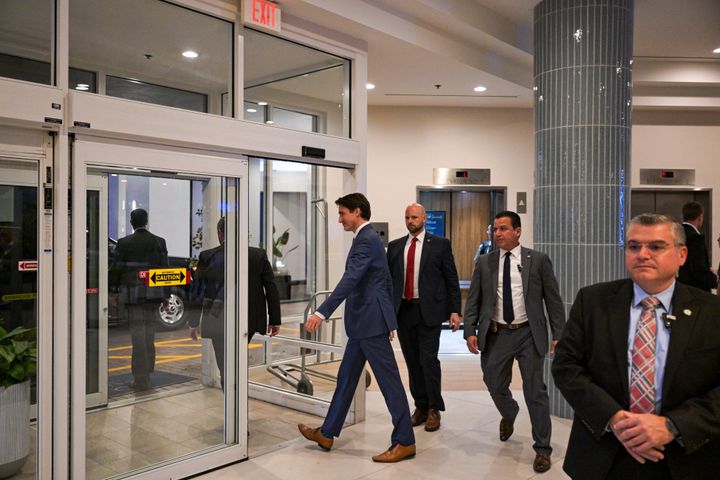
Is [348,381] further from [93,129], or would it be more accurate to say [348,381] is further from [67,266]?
[93,129]

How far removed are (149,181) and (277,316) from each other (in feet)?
5.09

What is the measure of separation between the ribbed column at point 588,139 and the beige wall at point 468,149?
3716 millimetres

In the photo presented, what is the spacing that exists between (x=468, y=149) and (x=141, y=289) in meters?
6.16

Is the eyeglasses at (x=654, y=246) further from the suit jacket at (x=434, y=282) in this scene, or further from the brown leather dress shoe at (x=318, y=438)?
the brown leather dress shoe at (x=318, y=438)

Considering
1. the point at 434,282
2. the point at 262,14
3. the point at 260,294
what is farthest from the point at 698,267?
the point at 262,14

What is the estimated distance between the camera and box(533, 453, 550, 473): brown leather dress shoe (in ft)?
13.2

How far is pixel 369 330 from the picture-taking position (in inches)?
161

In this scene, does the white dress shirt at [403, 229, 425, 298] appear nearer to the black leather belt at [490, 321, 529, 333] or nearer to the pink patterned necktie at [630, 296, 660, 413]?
the black leather belt at [490, 321, 529, 333]

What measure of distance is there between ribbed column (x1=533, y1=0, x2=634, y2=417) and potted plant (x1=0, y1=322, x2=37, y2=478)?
154 inches

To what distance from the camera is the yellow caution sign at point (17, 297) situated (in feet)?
10.5

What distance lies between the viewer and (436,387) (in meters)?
4.91

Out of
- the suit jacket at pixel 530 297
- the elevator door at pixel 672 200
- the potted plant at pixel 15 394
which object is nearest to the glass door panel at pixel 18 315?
the potted plant at pixel 15 394

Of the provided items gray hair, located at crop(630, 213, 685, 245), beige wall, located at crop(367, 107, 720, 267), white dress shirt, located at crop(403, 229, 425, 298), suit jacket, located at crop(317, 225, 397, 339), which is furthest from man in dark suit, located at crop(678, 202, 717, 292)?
gray hair, located at crop(630, 213, 685, 245)

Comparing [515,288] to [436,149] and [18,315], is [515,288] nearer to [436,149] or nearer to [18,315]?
[18,315]
